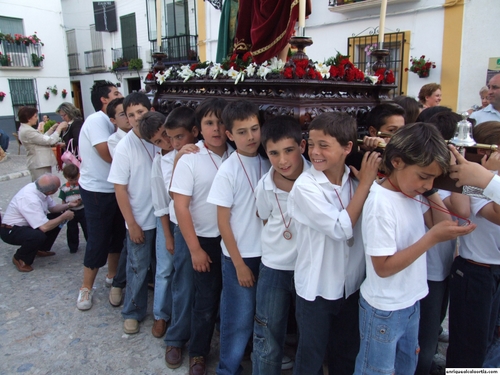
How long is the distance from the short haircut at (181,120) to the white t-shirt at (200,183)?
180 mm

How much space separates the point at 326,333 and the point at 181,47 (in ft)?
48.8

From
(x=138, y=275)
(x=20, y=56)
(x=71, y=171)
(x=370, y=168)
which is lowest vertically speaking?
(x=138, y=275)

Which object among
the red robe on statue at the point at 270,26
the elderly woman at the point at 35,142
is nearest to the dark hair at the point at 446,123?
the red robe on statue at the point at 270,26

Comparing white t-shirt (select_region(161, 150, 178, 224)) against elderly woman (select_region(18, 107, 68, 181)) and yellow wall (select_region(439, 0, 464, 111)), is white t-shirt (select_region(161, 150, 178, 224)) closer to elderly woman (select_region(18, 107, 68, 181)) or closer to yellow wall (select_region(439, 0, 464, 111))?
elderly woman (select_region(18, 107, 68, 181))

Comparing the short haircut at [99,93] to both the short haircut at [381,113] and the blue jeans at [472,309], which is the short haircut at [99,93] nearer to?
the short haircut at [381,113]

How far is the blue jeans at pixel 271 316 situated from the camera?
1957 mm

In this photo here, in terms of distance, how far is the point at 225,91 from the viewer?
258 centimetres

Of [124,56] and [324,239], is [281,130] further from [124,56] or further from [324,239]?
[124,56]

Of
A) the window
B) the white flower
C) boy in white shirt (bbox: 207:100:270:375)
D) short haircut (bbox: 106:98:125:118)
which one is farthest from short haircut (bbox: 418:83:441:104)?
the window

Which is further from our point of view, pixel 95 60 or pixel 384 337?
pixel 95 60

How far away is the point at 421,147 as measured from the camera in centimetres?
145

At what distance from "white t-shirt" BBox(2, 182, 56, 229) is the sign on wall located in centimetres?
1699

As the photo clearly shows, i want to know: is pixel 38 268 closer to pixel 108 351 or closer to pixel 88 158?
pixel 88 158

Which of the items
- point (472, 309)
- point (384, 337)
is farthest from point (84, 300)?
point (472, 309)
